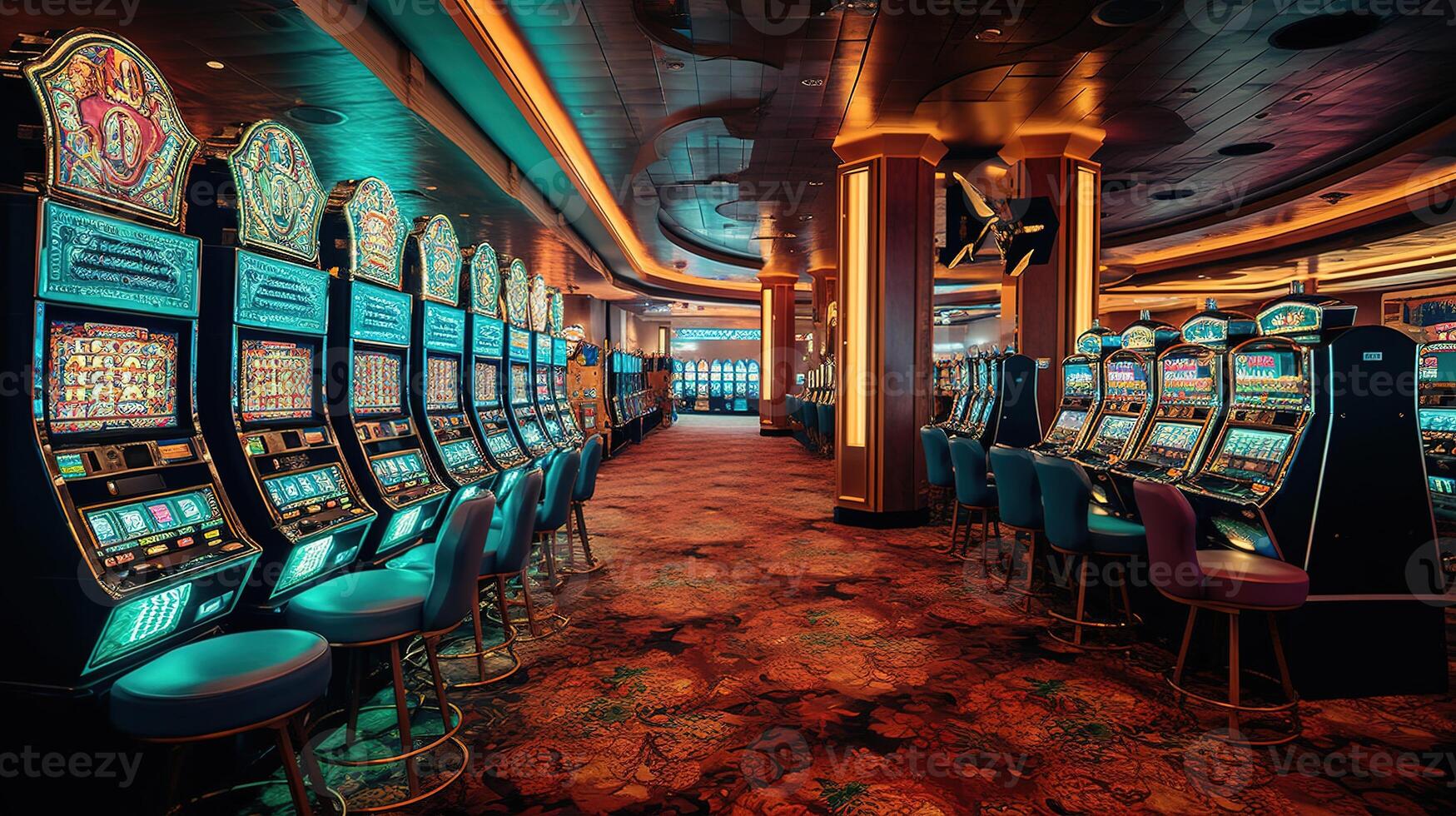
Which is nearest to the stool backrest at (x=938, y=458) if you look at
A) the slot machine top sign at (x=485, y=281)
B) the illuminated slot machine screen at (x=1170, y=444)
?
the illuminated slot machine screen at (x=1170, y=444)

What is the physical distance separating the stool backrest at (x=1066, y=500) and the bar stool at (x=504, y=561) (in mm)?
2275

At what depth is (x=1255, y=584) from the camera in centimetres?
254

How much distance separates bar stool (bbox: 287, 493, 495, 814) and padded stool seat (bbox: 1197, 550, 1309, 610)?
2.52 m

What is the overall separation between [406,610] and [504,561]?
2.66 feet

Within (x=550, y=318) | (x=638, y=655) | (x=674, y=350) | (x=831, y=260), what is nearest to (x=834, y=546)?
(x=638, y=655)

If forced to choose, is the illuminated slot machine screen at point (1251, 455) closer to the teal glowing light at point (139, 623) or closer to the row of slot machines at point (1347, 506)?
the row of slot machines at point (1347, 506)

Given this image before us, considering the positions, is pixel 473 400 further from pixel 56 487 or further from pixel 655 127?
pixel 655 127

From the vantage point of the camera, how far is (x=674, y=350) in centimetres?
2592

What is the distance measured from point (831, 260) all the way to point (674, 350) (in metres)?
13.8

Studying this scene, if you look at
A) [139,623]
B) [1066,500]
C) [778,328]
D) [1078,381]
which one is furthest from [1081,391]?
[778,328]

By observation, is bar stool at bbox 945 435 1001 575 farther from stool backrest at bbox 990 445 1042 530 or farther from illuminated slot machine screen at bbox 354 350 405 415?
illuminated slot machine screen at bbox 354 350 405 415

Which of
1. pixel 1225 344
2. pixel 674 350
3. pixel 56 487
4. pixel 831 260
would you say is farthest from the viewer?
pixel 674 350

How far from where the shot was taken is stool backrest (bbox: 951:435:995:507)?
179 inches

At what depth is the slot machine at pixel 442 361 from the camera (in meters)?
3.46
